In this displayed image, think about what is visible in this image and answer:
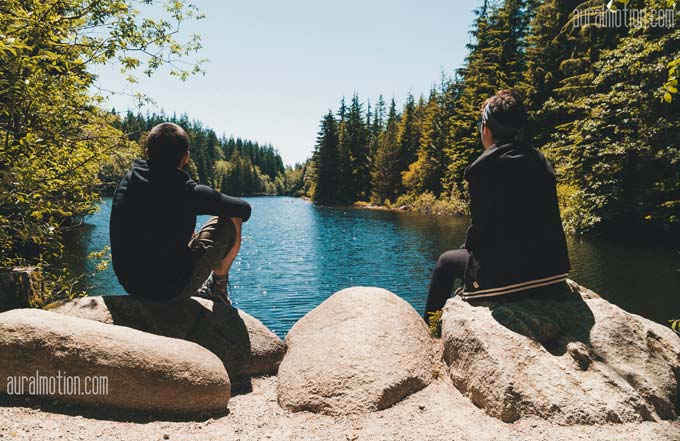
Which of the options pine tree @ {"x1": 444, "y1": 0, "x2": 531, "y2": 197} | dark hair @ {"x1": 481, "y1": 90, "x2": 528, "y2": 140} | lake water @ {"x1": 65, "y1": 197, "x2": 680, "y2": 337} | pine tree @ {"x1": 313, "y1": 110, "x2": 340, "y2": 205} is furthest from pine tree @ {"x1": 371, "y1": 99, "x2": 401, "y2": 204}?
dark hair @ {"x1": 481, "y1": 90, "x2": 528, "y2": 140}

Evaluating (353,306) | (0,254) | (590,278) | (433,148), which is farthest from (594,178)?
(433,148)

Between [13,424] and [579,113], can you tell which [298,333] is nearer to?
[13,424]

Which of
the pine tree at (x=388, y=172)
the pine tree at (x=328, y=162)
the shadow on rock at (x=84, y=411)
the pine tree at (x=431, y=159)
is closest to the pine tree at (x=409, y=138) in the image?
the pine tree at (x=388, y=172)

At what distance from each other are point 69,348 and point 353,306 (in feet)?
8.01

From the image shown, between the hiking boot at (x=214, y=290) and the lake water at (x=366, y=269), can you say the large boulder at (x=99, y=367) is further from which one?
the lake water at (x=366, y=269)

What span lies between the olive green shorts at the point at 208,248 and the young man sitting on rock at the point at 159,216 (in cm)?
8

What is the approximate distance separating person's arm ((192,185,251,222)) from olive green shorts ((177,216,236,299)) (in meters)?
0.21

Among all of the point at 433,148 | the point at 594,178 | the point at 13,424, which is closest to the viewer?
the point at 13,424

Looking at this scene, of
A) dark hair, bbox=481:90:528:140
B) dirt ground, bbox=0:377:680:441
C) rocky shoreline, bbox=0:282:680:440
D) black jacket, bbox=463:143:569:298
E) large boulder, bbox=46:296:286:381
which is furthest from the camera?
large boulder, bbox=46:296:286:381

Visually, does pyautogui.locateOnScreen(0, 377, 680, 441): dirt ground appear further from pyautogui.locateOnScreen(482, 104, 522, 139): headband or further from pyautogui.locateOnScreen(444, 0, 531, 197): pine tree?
pyautogui.locateOnScreen(444, 0, 531, 197): pine tree

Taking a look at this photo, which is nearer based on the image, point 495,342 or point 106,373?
point 106,373

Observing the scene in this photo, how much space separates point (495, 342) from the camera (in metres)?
3.35

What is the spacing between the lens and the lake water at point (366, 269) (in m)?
12.6

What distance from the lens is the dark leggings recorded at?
423cm
